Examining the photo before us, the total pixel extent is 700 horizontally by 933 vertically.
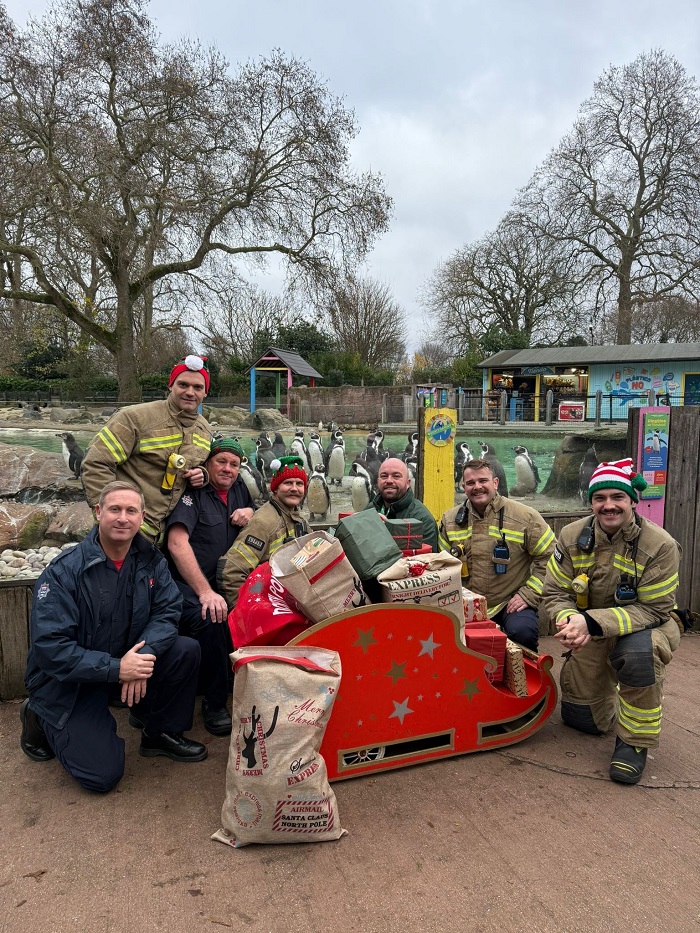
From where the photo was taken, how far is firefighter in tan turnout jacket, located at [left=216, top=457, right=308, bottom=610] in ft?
9.60

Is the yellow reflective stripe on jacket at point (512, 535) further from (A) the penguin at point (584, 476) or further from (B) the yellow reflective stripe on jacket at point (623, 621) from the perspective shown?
(A) the penguin at point (584, 476)

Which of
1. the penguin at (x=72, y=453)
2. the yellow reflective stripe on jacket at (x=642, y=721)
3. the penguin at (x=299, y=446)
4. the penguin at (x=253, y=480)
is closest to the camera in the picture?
the yellow reflective stripe on jacket at (x=642, y=721)

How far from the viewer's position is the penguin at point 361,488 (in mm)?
5027

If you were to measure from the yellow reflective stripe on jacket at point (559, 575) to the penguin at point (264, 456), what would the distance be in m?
2.45

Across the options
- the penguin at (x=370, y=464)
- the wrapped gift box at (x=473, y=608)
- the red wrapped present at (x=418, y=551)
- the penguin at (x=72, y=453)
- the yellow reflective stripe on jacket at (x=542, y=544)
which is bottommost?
the wrapped gift box at (x=473, y=608)

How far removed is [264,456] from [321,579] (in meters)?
2.84

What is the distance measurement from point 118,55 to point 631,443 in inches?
428

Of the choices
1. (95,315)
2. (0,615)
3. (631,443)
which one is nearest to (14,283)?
(95,315)

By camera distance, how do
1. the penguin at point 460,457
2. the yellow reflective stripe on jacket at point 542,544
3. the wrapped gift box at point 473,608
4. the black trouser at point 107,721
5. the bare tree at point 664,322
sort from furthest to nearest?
1. the bare tree at point 664,322
2. the penguin at point 460,457
3. the yellow reflective stripe on jacket at point 542,544
4. the wrapped gift box at point 473,608
5. the black trouser at point 107,721

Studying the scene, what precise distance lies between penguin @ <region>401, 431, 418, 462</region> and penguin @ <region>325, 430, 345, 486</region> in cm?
61

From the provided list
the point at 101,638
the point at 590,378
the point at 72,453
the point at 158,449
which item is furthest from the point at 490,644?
the point at 590,378

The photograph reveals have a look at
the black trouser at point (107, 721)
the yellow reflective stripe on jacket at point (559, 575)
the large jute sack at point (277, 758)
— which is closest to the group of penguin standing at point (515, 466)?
the yellow reflective stripe on jacket at point (559, 575)

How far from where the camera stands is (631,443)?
4664mm

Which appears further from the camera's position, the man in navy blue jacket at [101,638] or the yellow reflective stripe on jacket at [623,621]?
the yellow reflective stripe on jacket at [623,621]
